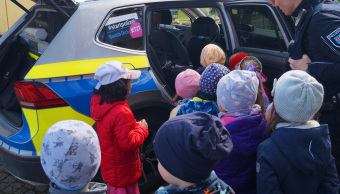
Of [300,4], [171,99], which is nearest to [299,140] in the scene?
[300,4]

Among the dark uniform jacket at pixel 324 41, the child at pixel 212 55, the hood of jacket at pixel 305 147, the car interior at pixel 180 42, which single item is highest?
the dark uniform jacket at pixel 324 41

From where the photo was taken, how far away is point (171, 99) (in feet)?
10.2

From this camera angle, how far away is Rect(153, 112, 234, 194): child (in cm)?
128

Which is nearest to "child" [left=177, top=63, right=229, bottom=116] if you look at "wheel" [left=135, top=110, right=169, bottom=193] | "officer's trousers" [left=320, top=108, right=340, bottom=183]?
"wheel" [left=135, top=110, right=169, bottom=193]

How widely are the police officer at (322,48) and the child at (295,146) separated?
20.2 inches

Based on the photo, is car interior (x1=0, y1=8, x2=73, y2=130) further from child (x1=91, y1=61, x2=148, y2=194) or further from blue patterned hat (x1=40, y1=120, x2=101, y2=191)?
blue patterned hat (x1=40, y1=120, x2=101, y2=191)

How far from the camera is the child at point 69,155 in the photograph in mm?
1341

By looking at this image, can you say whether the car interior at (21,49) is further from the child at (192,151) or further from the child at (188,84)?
the child at (192,151)

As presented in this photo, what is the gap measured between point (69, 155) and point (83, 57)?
4.80 ft

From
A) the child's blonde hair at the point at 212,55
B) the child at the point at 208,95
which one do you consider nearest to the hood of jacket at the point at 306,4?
the child at the point at 208,95

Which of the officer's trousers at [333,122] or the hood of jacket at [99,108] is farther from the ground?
the hood of jacket at [99,108]

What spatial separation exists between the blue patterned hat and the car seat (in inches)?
120

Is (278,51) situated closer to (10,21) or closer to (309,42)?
(309,42)

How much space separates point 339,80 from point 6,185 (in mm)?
3334
